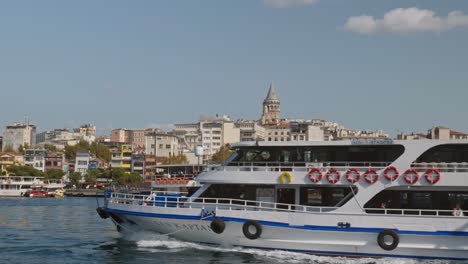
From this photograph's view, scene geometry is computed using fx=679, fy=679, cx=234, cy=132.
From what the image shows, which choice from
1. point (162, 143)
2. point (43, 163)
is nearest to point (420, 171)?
point (43, 163)

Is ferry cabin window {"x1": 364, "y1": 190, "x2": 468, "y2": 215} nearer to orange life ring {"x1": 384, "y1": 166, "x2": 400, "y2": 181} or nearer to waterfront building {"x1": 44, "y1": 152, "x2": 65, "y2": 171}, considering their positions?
orange life ring {"x1": 384, "y1": 166, "x2": 400, "y2": 181}

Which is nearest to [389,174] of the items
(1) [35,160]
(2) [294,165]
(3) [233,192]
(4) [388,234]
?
(4) [388,234]

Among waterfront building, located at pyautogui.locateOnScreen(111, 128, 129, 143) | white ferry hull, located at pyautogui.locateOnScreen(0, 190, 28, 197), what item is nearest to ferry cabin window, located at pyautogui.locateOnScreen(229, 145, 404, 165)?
white ferry hull, located at pyautogui.locateOnScreen(0, 190, 28, 197)

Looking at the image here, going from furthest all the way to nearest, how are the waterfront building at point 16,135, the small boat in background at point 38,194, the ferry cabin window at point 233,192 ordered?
the waterfront building at point 16,135 → the small boat in background at point 38,194 → the ferry cabin window at point 233,192

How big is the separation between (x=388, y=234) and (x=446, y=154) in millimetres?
3178

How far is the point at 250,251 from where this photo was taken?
20953mm

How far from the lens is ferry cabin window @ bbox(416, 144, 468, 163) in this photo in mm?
20672

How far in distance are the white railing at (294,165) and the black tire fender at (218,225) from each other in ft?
6.27

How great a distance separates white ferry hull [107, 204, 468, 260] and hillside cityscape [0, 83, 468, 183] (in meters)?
36.6

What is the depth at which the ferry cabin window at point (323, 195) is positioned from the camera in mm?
21266

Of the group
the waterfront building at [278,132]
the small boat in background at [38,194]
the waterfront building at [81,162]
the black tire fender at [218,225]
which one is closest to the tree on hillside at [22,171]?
the small boat in background at [38,194]

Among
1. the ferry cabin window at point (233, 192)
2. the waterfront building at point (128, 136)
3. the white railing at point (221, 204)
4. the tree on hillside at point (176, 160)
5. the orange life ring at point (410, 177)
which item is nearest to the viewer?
the orange life ring at point (410, 177)

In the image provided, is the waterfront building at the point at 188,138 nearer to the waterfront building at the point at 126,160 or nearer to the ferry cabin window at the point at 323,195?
the waterfront building at the point at 126,160

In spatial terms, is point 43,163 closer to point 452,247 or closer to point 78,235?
point 78,235
